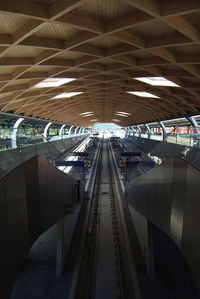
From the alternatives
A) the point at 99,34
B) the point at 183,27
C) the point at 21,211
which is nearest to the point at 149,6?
the point at 183,27

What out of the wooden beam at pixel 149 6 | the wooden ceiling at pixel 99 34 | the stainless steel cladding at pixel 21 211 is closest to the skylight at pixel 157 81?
the wooden ceiling at pixel 99 34

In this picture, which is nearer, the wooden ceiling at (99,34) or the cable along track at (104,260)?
the wooden ceiling at (99,34)

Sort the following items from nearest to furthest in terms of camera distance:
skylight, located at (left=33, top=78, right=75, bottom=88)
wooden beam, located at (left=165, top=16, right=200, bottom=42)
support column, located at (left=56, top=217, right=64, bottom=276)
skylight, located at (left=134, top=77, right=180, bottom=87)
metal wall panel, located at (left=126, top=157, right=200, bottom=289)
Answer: metal wall panel, located at (left=126, top=157, right=200, bottom=289), wooden beam, located at (left=165, top=16, right=200, bottom=42), support column, located at (left=56, top=217, right=64, bottom=276), skylight, located at (left=134, top=77, right=180, bottom=87), skylight, located at (left=33, top=78, right=75, bottom=88)

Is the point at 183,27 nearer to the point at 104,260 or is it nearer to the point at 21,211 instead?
the point at 21,211

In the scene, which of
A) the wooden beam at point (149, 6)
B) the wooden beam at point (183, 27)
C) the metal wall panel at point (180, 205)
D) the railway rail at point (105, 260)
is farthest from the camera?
the railway rail at point (105, 260)

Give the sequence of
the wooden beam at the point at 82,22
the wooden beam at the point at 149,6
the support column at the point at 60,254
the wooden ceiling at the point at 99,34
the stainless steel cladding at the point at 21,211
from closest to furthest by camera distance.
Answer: the stainless steel cladding at the point at 21,211
the wooden beam at the point at 149,6
the wooden ceiling at the point at 99,34
the wooden beam at the point at 82,22
the support column at the point at 60,254

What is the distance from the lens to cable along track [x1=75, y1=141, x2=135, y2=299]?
8295mm

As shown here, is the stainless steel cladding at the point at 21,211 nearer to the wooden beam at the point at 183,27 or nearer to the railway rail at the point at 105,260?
the railway rail at the point at 105,260

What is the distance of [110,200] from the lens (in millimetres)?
17438

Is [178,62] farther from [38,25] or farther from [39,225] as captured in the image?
[39,225]

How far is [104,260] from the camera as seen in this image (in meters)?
10.1

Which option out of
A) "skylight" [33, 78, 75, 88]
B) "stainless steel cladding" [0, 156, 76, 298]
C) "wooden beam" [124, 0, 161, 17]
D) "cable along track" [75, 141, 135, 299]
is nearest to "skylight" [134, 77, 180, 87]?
"skylight" [33, 78, 75, 88]

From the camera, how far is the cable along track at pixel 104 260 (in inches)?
327

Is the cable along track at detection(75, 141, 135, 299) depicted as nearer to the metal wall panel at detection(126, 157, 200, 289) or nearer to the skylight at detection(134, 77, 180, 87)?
the metal wall panel at detection(126, 157, 200, 289)
